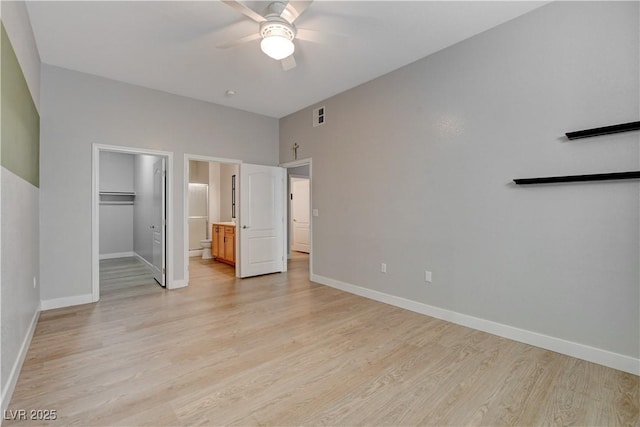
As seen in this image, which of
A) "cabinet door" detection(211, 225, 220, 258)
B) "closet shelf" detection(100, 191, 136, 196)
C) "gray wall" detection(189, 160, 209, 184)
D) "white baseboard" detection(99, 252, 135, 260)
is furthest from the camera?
"gray wall" detection(189, 160, 209, 184)

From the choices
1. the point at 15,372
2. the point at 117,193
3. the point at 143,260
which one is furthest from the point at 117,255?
the point at 15,372

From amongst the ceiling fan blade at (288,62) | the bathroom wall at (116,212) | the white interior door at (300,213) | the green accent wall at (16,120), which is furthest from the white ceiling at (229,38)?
the white interior door at (300,213)

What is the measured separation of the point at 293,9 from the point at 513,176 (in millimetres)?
2444

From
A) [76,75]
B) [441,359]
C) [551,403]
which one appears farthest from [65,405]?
[76,75]

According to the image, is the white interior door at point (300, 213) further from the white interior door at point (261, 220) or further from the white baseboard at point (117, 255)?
the white baseboard at point (117, 255)

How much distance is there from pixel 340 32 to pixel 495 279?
9.61 feet

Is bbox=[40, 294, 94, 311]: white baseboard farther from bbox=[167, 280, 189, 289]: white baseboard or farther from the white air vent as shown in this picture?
the white air vent

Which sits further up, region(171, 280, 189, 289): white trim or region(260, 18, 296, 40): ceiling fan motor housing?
region(260, 18, 296, 40): ceiling fan motor housing

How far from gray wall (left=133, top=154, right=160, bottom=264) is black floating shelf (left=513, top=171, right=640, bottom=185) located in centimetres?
519

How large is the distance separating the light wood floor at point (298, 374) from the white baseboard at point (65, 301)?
174 mm

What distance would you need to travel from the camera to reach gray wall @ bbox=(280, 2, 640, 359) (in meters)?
2.30

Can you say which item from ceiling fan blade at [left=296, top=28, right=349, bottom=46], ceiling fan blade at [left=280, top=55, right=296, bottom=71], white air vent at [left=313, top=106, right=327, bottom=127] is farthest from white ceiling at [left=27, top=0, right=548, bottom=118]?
white air vent at [left=313, top=106, right=327, bottom=127]

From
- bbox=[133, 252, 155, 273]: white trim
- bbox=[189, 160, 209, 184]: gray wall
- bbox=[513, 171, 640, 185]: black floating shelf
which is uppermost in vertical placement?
bbox=[189, 160, 209, 184]: gray wall

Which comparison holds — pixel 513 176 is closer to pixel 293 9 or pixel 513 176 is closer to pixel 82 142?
pixel 293 9
